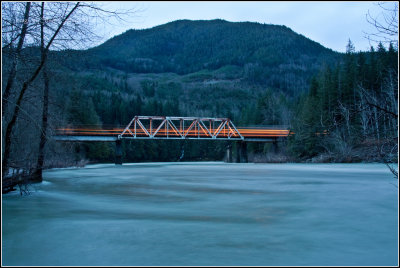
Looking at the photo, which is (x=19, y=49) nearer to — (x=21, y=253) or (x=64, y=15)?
(x=64, y=15)

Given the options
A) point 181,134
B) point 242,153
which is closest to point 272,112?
point 242,153

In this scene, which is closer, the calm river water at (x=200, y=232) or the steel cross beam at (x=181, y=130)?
the calm river water at (x=200, y=232)

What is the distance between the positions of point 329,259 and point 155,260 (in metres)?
2.36

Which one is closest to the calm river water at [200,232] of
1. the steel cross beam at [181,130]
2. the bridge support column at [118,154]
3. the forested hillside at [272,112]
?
the forested hillside at [272,112]

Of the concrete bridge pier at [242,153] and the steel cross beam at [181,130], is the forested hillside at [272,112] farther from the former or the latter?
the steel cross beam at [181,130]

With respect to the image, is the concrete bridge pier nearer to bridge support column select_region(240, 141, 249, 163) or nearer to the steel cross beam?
bridge support column select_region(240, 141, 249, 163)

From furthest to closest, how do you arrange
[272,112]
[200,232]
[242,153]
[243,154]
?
[272,112] → [242,153] → [243,154] → [200,232]

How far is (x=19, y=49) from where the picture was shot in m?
7.36

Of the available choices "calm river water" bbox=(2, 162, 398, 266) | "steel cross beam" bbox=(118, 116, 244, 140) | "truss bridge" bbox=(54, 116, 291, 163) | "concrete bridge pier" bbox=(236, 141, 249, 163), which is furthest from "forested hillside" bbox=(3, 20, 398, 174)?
"steel cross beam" bbox=(118, 116, 244, 140)

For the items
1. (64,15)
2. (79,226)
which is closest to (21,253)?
(79,226)

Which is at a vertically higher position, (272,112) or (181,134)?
(272,112)

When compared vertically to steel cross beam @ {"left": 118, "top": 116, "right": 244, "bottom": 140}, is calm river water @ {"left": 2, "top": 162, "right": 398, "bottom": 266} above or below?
below

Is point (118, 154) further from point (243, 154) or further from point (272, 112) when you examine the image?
point (272, 112)

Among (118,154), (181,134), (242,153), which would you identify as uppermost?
(181,134)
